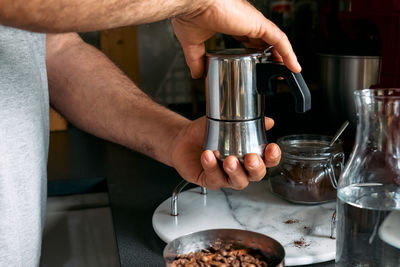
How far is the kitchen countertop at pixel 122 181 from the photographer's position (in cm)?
88

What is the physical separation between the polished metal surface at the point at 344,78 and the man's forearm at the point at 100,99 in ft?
1.42

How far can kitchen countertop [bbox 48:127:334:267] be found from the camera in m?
0.88

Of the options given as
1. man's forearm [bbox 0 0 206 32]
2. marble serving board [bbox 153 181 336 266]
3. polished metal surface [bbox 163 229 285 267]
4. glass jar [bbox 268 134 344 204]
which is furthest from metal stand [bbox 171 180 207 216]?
man's forearm [bbox 0 0 206 32]

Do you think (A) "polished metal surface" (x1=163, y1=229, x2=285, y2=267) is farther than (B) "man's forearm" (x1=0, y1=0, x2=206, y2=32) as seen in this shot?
Yes

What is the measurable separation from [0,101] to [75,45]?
38 centimetres

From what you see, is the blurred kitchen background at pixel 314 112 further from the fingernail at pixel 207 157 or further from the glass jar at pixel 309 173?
the fingernail at pixel 207 157

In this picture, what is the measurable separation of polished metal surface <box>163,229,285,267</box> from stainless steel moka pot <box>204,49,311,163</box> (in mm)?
113

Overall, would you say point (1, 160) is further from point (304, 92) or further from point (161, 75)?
point (161, 75)

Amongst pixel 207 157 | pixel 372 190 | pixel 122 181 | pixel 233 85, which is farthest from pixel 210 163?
pixel 122 181

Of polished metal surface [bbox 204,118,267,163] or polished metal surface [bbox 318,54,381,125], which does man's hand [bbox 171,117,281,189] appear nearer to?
polished metal surface [bbox 204,118,267,163]

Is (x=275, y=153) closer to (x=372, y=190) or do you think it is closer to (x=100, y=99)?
(x=372, y=190)

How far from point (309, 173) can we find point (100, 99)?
1.41 ft

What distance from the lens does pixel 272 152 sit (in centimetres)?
75

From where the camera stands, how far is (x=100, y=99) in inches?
42.0
